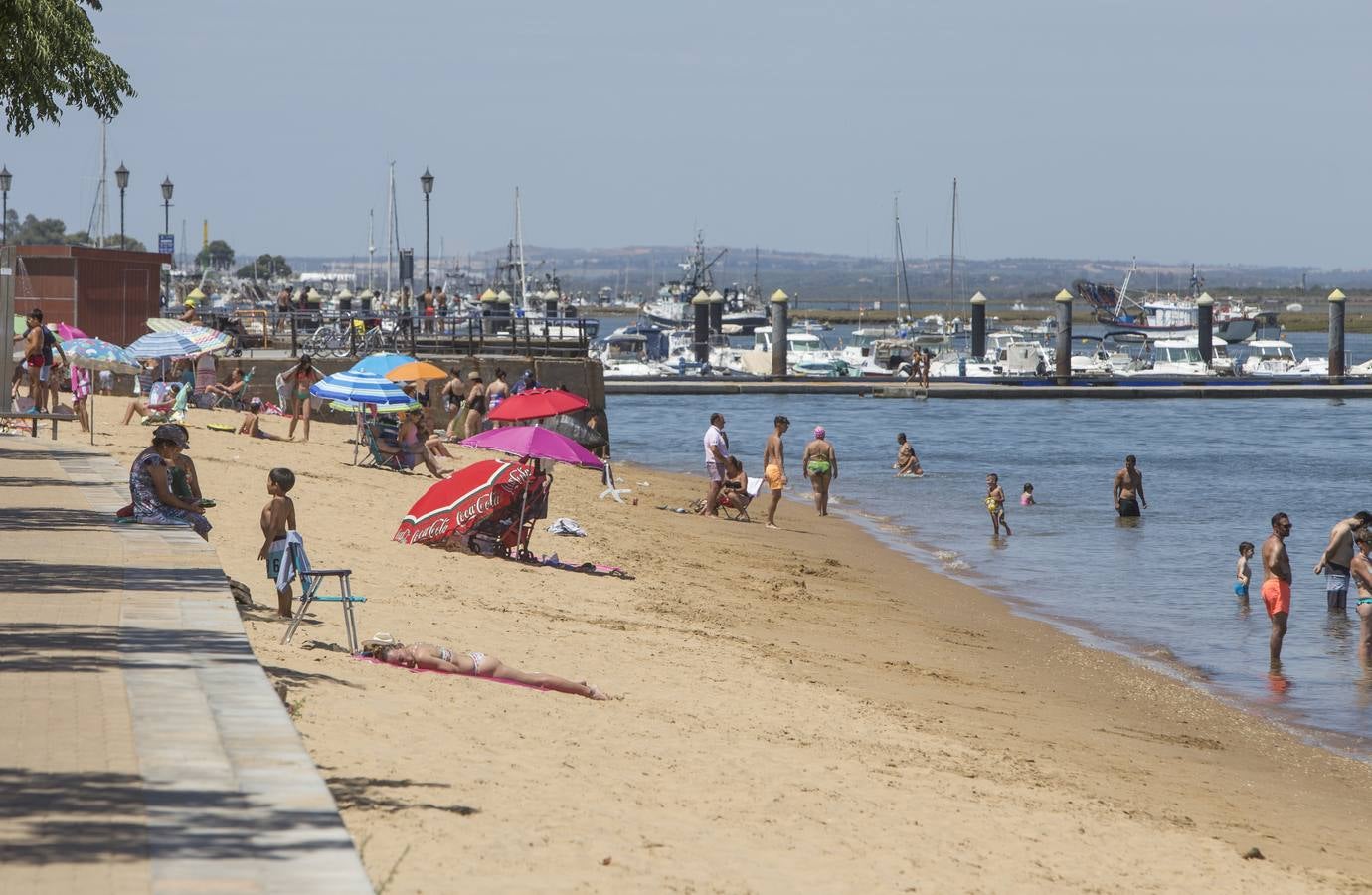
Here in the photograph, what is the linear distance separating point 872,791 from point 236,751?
10.8 feet

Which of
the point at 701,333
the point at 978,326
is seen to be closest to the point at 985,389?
the point at 978,326

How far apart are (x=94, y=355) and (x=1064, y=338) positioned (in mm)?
52210

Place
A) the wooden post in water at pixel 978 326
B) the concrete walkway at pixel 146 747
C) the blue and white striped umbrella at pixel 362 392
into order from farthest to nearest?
the wooden post in water at pixel 978 326
the blue and white striped umbrella at pixel 362 392
the concrete walkway at pixel 146 747

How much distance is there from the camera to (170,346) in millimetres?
26281

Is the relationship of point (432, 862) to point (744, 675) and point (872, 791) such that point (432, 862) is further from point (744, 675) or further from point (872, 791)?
point (744, 675)

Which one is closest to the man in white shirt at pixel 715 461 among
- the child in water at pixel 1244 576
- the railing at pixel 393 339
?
the child in water at pixel 1244 576

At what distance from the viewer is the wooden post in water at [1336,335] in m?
69.1

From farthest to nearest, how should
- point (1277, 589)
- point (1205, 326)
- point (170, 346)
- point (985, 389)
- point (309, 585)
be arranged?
1. point (1205, 326)
2. point (985, 389)
3. point (170, 346)
4. point (1277, 589)
5. point (309, 585)

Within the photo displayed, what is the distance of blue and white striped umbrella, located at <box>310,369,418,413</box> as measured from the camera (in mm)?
23719

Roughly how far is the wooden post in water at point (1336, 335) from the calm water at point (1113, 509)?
139 inches

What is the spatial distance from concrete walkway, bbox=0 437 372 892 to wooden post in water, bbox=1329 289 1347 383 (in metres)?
64.9

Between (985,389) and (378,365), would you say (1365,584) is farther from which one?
(985,389)

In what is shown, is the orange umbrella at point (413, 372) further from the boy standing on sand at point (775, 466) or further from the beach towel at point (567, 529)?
the beach towel at point (567, 529)

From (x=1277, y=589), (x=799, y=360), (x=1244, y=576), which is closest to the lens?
(x=1277, y=589)
